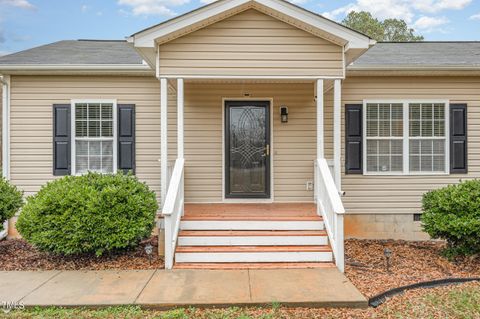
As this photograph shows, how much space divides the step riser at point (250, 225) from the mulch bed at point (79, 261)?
0.72 metres

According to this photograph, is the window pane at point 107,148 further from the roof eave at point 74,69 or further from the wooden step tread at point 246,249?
the wooden step tread at point 246,249

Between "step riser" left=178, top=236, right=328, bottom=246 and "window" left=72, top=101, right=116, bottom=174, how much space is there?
2708 millimetres

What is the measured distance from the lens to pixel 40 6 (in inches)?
666

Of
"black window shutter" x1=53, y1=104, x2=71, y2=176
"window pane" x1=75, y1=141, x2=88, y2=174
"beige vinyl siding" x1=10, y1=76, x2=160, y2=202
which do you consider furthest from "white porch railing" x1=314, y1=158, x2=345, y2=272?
"black window shutter" x1=53, y1=104, x2=71, y2=176

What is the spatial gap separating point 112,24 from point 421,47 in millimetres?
15014

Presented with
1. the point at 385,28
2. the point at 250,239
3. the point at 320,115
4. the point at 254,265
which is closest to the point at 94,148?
the point at 250,239

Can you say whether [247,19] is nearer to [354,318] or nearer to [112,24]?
[354,318]

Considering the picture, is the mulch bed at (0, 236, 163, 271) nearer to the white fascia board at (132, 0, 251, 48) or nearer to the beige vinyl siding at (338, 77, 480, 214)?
the white fascia board at (132, 0, 251, 48)

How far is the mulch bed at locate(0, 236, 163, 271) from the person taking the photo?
515cm

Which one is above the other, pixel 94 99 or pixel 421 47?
pixel 421 47

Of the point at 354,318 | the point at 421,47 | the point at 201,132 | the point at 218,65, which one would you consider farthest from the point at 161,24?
the point at 421,47

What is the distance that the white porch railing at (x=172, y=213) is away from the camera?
501 cm

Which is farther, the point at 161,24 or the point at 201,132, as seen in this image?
the point at 201,132

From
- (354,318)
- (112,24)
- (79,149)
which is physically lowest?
(354,318)
